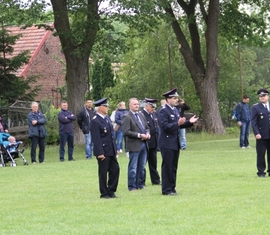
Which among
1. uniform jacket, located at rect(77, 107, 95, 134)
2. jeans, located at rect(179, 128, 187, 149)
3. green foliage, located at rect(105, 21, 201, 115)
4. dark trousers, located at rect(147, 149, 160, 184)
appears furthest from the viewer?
green foliage, located at rect(105, 21, 201, 115)

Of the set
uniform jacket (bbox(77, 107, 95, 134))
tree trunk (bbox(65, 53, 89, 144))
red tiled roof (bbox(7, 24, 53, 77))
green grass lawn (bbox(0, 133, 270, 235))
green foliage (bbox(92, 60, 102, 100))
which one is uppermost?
red tiled roof (bbox(7, 24, 53, 77))

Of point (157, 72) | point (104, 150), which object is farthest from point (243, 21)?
point (104, 150)

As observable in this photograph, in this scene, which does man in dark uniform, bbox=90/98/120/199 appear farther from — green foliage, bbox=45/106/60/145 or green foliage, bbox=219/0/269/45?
green foliage, bbox=219/0/269/45

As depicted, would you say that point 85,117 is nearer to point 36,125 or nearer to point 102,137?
point 36,125

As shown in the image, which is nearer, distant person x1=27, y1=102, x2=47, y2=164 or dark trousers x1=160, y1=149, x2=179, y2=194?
dark trousers x1=160, y1=149, x2=179, y2=194

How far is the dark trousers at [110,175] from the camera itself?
1562 centimetres

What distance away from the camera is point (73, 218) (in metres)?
12.7

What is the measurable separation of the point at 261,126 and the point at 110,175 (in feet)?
15.5

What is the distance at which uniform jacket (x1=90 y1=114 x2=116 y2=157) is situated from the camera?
15565mm

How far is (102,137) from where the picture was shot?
15758 millimetres

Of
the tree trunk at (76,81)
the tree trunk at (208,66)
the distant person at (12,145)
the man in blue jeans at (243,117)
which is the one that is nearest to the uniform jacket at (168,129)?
the distant person at (12,145)

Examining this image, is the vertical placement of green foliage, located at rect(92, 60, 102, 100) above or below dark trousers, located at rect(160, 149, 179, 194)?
above

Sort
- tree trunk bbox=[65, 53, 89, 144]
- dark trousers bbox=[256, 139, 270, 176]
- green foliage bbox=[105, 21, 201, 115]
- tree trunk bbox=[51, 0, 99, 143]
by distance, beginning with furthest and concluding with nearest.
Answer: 1. green foliage bbox=[105, 21, 201, 115]
2. tree trunk bbox=[65, 53, 89, 144]
3. tree trunk bbox=[51, 0, 99, 143]
4. dark trousers bbox=[256, 139, 270, 176]

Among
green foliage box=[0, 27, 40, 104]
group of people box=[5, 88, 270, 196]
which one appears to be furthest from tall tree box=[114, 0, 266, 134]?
group of people box=[5, 88, 270, 196]
